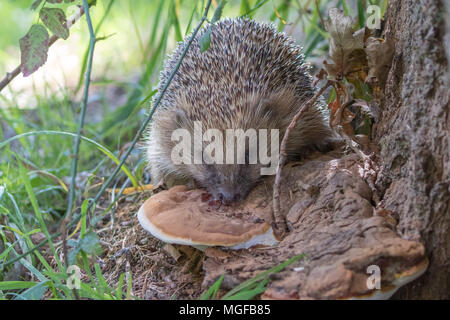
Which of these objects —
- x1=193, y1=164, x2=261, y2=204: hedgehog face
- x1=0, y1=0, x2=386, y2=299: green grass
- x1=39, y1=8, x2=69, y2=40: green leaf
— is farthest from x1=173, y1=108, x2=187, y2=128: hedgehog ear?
x1=39, y1=8, x2=69, y2=40: green leaf

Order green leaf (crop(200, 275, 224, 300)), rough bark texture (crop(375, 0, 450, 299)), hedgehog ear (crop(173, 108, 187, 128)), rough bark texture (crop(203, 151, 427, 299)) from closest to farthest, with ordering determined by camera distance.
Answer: rough bark texture (crop(203, 151, 427, 299))
rough bark texture (crop(375, 0, 450, 299))
green leaf (crop(200, 275, 224, 300))
hedgehog ear (crop(173, 108, 187, 128))

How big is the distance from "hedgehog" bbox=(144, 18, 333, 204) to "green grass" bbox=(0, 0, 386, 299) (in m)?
0.21

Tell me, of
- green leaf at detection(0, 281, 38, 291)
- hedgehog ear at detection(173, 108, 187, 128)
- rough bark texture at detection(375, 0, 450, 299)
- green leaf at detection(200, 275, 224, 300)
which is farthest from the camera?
hedgehog ear at detection(173, 108, 187, 128)

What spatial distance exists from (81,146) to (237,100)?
2020 millimetres

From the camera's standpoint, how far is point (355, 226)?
2086 mm

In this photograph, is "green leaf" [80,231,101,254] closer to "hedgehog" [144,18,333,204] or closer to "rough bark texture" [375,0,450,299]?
"hedgehog" [144,18,333,204]

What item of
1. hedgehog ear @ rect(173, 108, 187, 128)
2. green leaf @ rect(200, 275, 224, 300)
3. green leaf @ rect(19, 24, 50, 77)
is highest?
green leaf @ rect(19, 24, 50, 77)

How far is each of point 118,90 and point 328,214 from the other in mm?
4857

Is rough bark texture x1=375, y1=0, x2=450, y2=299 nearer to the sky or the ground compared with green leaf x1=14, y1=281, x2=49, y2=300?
nearer to the sky

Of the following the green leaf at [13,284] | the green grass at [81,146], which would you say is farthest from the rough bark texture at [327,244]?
the green leaf at [13,284]

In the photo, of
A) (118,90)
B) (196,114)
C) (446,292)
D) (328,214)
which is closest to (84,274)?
(196,114)

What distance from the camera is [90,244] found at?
2.10 m

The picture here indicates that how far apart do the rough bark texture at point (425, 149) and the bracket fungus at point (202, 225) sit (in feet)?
1.97

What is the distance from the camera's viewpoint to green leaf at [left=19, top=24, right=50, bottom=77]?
244 centimetres
